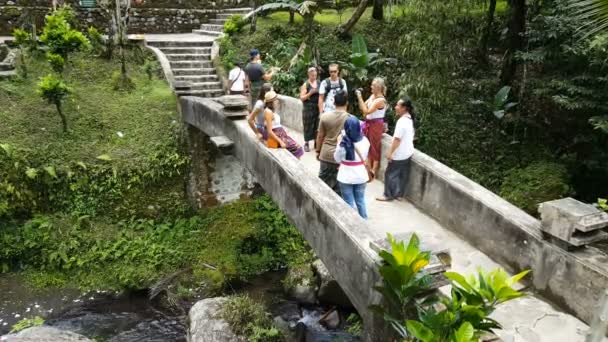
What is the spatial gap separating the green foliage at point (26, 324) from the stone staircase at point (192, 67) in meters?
6.17

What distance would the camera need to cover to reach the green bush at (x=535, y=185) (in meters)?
8.69

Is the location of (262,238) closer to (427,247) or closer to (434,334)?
(427,247)

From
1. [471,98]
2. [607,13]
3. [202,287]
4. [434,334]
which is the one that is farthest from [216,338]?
[471,98]

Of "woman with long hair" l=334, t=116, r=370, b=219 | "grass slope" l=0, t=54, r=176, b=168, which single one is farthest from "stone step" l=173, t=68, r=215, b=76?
"woman with long hair" l=334, t=116, r=370, b=219

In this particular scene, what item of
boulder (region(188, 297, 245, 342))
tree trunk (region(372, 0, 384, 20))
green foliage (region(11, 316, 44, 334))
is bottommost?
green foliage (region(11, 316, 44, 334))

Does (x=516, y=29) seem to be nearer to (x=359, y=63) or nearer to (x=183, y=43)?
(x=359, y=63)

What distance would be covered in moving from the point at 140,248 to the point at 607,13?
9.51 metres

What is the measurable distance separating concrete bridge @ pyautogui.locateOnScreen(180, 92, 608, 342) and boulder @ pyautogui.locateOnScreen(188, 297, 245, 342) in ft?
7.85

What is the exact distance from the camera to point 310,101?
26.3 feet

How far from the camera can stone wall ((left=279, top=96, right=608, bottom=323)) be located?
13.3 ft

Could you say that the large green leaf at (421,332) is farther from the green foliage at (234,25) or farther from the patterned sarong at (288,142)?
the green foliage at (234,25)

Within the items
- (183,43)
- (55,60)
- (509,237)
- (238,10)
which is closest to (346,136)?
(509,237)

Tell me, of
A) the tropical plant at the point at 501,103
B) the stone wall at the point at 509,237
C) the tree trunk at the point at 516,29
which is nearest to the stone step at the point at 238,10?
the tree trunk at the point at 516,29

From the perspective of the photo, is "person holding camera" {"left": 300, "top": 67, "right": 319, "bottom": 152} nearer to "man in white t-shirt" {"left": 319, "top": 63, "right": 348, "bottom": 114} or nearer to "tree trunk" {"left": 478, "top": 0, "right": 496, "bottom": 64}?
"man in white t-shirt" {"left": 319, "top": 63, "right": 348, "bottom": 114}
